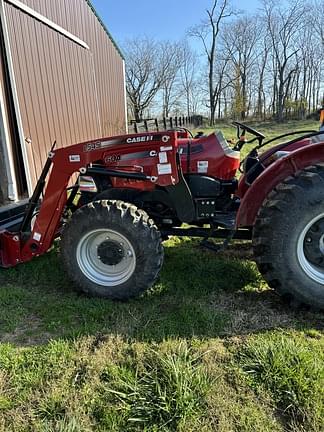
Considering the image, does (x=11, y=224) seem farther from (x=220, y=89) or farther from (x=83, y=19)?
(x=220, y=89)

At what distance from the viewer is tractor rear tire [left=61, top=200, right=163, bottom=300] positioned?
9.36 feet

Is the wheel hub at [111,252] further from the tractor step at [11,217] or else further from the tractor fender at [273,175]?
the tractor step at [11,217]

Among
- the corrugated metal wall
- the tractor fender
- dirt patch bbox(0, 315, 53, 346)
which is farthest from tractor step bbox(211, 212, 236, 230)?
the corrugated metal wall

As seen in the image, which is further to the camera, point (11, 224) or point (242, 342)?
point (11, 224)

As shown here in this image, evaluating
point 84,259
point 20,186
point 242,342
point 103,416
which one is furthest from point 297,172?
point 20,186

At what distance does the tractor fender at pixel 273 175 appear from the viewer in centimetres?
272

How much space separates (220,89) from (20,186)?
127 feet

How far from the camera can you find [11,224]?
366cm

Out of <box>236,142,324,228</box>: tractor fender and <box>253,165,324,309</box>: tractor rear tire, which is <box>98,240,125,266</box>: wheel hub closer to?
<box>236,142,324,228</box>: tractor fender

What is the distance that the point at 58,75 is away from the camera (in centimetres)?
646

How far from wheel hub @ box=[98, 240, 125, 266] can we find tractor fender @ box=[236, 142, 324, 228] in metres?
0.93

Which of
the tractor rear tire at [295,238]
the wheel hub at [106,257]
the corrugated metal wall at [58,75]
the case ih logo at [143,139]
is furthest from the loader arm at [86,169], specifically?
the corrugated metal wall at [58,75]

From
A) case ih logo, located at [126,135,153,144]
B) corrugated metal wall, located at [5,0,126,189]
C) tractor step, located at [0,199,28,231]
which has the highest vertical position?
corrugated metal wall, located at [5,0,126,189]

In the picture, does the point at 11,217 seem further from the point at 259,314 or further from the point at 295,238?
the point at 295,238
